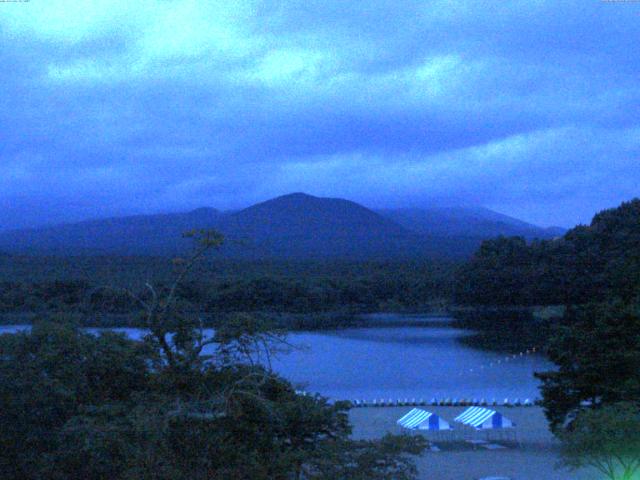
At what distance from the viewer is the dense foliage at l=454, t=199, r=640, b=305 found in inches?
1887

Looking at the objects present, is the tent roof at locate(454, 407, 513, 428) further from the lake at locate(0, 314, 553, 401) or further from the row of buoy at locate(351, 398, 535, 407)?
the lake at locate(0, 314, 553, 401)

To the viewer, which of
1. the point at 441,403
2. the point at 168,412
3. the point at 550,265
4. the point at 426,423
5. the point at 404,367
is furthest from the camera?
the point at 550,265

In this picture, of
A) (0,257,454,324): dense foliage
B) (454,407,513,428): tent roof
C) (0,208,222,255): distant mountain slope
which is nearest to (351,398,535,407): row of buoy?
(454,407,513,428): tent roof

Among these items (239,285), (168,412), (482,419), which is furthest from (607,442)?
(239,285)

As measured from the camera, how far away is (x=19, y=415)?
8.22 metres

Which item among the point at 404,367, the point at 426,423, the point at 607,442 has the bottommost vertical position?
the point at 404,367

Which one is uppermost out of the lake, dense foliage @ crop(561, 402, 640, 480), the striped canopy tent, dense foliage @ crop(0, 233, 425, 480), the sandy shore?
dense foliage @ crop(0, 233, 425, 480)

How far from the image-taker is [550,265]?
49.2 meters

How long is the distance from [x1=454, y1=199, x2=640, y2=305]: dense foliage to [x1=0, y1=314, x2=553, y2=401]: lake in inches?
353

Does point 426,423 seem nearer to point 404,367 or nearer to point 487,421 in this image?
point 487,421

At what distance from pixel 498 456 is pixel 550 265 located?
35.7 metres

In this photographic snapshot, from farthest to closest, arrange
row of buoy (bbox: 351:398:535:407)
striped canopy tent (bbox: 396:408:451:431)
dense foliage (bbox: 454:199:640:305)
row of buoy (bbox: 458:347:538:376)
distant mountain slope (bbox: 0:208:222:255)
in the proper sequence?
distant mountain slope (bbox: 0:208:222:255)
dense foliage (bbox: 454:199:640:305)
row of buoy (bbox: 458:347:538:376)
row of buoy (bbox: 351:398:535:407)
striped canopy tent (bbox: 396:408:451:431)

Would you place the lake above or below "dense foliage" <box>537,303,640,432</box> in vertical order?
below

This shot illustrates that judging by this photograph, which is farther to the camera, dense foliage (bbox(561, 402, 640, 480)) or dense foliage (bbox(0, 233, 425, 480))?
dense foliage (bbox(561, 402, 640, 480))
